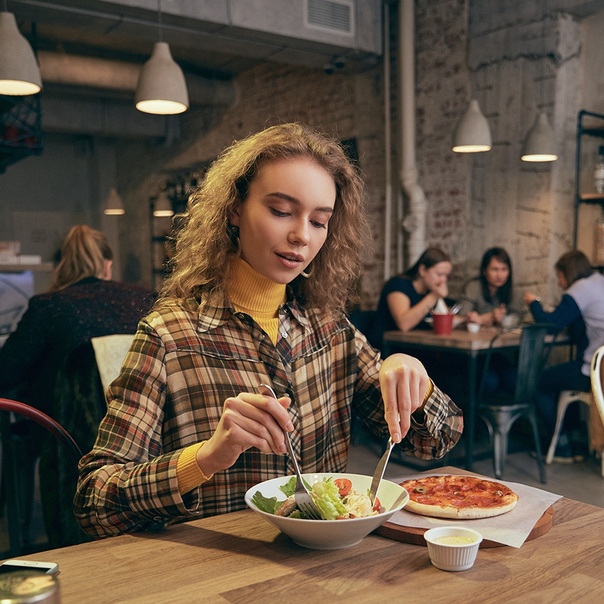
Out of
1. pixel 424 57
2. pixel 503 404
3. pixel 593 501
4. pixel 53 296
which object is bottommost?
pixel 593 501

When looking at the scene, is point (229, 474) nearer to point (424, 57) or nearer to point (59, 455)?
point (59, 455)

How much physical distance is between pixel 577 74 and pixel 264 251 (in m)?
4.33

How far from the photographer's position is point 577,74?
478 centimetres

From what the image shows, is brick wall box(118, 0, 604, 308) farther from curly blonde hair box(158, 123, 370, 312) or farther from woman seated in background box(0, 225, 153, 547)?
curly blonde hair box(158, 123, 370, 312)

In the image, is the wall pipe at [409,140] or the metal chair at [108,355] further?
the wall pipe at [409,140]

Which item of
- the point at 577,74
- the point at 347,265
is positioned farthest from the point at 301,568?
the point at 577,74

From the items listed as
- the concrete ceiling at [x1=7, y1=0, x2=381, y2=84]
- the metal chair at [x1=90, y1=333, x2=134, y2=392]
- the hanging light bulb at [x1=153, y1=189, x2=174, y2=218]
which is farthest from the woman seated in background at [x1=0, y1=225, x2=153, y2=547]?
the hanging light bulb at [x1=153, y1=189, x2=174, y2=218]

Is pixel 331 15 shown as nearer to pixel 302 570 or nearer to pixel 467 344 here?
pixel 467 344

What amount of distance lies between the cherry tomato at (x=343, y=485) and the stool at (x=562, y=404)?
3430 millimetres

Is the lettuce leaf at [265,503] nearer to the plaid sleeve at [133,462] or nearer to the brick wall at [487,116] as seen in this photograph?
the plaid sleeve at [133,462]

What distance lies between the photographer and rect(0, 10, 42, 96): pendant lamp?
3.36 m

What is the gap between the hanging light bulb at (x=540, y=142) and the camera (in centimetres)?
438

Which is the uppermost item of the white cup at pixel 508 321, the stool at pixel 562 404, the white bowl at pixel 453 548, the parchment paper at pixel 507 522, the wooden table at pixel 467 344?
the white bowl at pixel 453 548

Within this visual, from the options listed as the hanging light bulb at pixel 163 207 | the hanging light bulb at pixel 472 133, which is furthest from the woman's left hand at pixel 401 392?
the hanging light bulb at pixel 163 207
